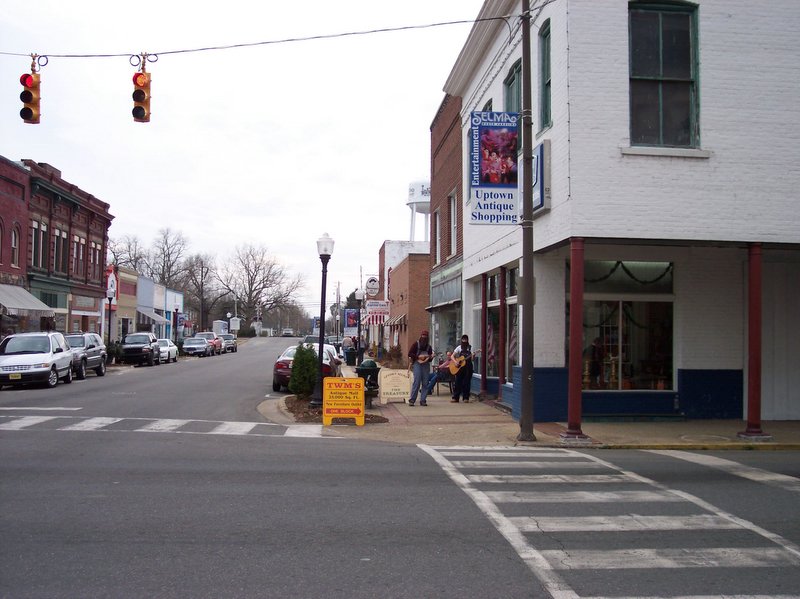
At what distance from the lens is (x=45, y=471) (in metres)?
9.03

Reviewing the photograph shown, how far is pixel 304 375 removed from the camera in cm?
1783

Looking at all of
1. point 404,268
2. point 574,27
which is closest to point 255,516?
point 574,27

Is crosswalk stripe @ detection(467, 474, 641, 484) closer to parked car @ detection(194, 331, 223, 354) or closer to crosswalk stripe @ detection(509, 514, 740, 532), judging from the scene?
crosswalk stripe @ detection(509, 514, 740, 532)

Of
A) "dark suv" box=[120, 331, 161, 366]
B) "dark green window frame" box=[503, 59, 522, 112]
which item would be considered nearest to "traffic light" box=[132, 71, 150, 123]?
"dark green window frame" box=[503, 59, 522, 112]

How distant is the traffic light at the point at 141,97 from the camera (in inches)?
479

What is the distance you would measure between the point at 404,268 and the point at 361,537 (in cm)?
3161

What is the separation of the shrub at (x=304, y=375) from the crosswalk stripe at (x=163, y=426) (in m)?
3.57

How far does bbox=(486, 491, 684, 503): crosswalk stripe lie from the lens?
7.89 meters

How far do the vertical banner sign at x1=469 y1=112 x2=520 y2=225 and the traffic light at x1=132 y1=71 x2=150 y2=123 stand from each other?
5950mm

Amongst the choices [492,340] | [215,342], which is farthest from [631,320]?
[215,342]

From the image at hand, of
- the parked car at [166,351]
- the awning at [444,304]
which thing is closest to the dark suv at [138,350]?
the parked car at [166,351]

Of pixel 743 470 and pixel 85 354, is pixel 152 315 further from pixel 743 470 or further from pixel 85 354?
pixel 743 470

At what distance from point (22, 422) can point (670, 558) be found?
1216 cm

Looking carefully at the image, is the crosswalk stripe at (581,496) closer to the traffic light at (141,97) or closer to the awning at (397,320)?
the traffic light at (141,97)
